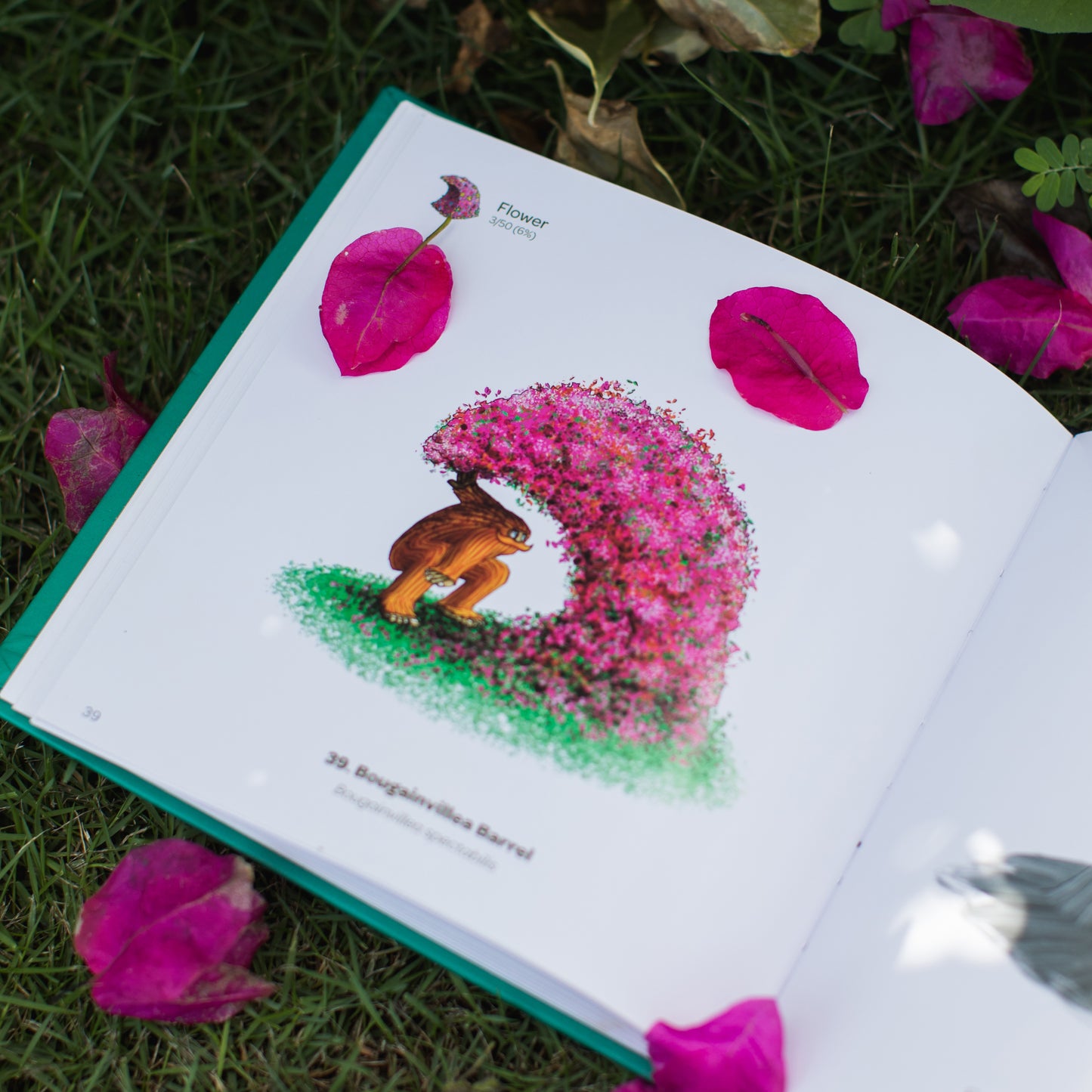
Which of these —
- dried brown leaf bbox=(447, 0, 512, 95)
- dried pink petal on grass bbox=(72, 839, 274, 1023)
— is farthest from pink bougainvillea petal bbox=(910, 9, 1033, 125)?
dried pink petal on grass bbox=(72, 839, 274, 1023)

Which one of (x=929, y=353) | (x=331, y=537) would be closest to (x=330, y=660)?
(x=331, y=537)

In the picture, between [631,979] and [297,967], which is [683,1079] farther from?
[297,967]

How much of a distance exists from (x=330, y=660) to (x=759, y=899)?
331mm

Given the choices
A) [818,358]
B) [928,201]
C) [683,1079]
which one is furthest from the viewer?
[928,201]

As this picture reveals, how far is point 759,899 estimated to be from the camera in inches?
26.9

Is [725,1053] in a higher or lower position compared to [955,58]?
lower

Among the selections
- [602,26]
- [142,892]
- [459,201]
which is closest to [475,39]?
[602,26]

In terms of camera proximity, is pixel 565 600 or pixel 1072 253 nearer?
pixel 565 600

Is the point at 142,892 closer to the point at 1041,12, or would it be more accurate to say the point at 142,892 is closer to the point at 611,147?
the point at 611,147

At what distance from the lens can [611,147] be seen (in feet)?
3.04

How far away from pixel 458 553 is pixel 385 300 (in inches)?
7.9

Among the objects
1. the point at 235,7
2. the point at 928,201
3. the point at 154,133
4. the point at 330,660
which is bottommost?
the point at 330,660

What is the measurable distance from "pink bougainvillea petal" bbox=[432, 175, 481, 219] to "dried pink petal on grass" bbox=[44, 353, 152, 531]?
0.31m

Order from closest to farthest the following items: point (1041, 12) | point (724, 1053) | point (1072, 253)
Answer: point (724, 1053), point (1041, 12), point (1072, 253)
